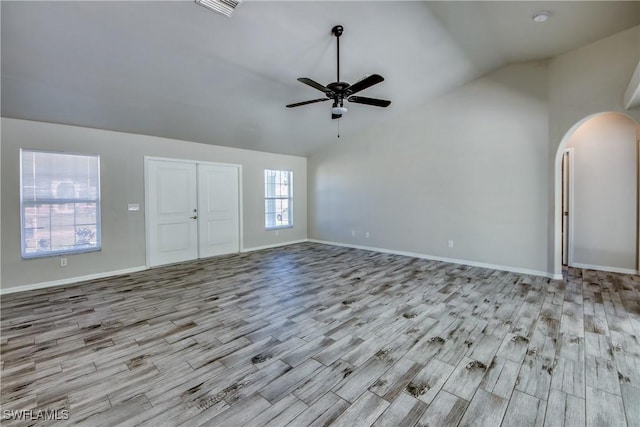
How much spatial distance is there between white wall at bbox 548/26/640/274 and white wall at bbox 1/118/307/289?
6133 millimetres

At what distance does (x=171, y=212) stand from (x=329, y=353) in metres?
4.75

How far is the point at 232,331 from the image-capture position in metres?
2.94

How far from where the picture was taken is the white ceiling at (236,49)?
299 cm

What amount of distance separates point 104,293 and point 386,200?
18.3 feet

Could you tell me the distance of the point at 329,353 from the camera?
2516mm

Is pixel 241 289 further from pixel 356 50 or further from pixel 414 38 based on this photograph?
pixel 414 38

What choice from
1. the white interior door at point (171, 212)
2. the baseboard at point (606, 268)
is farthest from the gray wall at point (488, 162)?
the white interior door at point (171, 212)

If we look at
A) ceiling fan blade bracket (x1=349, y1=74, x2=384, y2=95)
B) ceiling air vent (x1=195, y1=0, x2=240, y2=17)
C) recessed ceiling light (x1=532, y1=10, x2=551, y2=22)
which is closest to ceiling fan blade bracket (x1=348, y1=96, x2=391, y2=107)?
ceiling fan blade bracket (x1=349, y1=74, x2=384, y2=95)

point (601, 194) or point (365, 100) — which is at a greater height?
point (365, 100)

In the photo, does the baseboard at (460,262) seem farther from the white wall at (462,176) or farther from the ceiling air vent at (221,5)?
the ceiling air vent at (221,5)

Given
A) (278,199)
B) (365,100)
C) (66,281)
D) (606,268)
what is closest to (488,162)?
(606,268)

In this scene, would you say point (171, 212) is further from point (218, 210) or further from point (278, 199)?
point (278, 199)

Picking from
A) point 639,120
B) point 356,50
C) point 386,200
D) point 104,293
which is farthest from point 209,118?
point 639,120

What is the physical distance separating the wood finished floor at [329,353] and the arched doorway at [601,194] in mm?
583
